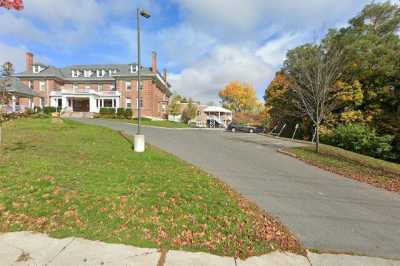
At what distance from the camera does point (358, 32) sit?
20.7 metres

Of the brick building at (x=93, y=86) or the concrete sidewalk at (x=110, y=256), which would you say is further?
the brick building at (x=93, y=86)

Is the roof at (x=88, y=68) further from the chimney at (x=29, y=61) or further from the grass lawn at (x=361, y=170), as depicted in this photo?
the grass lawn at (x=361, y=170)

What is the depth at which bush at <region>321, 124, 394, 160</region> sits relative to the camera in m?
15.0

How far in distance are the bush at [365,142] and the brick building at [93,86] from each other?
99.5 feet

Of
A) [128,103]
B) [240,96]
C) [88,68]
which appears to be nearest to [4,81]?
[128,103]

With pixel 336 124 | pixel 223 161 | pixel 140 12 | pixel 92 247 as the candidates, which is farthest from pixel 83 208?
pixel 336 124

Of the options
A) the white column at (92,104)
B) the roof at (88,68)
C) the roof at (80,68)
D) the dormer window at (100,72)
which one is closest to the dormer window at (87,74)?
the roof at (88,68)

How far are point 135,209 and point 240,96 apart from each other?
74854mm

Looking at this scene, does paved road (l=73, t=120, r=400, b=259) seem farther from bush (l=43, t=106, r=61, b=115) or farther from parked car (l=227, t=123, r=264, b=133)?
bush (l=43, t=106, r=61, b=115)

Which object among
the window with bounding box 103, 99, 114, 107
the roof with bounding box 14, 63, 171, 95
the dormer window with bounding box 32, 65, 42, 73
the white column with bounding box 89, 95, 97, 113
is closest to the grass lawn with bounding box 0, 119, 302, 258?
the roof with bounding box 14, 63, 171, 95

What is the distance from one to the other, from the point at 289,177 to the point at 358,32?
20876 mm

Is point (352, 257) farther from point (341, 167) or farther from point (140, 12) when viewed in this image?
point (140, 12)

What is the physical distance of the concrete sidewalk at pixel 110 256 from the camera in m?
2.90

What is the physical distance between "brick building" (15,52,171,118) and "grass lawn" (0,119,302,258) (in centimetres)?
3384
